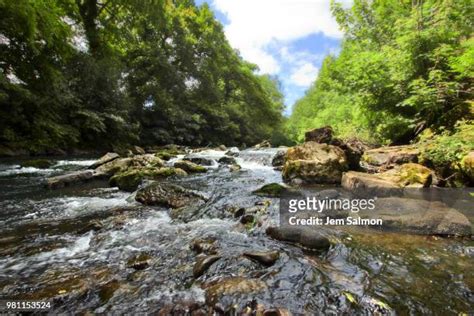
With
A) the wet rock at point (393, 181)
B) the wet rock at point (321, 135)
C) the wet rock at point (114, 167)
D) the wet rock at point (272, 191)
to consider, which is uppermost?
the wet rock at point (321, 135)

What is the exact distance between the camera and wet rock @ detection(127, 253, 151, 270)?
3238 mm

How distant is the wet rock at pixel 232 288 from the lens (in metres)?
2.60

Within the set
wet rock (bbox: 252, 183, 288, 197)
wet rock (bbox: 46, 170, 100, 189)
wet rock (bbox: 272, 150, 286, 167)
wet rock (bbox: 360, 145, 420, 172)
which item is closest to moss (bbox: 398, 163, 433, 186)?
wet rock (bbox: 360, 145, 420, 172)

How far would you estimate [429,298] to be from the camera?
8.56ft

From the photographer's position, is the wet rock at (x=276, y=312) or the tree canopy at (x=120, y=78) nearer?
the wet rock at (x=276, y=312)

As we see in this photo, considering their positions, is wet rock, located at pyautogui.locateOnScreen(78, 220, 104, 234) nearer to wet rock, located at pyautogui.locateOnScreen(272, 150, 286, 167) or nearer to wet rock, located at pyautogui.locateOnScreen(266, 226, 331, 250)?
wet rock, located at pyautogui.locateOnScreen(266, 226, 331, 250)

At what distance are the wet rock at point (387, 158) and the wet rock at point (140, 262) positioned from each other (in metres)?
6.99

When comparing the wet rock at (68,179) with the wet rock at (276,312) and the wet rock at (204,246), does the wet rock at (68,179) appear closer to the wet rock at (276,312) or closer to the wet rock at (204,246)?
the wet rock at (204,246)

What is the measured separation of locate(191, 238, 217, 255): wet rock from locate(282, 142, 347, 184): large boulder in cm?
475

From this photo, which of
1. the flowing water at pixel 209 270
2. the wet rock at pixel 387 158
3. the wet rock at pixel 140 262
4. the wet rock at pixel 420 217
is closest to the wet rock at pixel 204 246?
the flowing water at pixel 209 270

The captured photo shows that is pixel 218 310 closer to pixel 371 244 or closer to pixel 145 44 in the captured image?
pixel 371 244

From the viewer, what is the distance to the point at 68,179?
7812mm

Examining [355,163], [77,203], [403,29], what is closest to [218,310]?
[77,203]

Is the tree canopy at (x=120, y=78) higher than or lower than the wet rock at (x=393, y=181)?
higher
